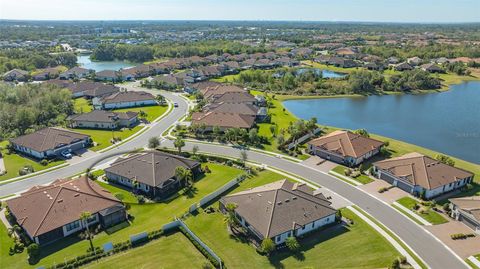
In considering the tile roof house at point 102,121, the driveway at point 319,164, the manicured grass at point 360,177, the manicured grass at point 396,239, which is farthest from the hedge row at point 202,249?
the tile roof house at point 102,121

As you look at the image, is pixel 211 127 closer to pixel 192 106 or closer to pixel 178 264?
pixel 192 106

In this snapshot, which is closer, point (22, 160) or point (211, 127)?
point (22, 160)

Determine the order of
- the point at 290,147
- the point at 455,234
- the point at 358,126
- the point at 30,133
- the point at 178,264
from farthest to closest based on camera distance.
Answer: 1. the point at 358,126
2. the point at 30,133
3. the point at 290,147
4. the point at 455,234
5. the point at 178,264

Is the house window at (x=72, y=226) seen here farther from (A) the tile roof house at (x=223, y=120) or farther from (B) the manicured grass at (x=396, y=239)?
(A) the tile roof house at (x=223, y=120)

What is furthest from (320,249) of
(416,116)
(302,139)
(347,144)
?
(416,116)

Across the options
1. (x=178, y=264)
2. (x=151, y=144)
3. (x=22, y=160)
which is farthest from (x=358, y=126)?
(x=22, y=160)
